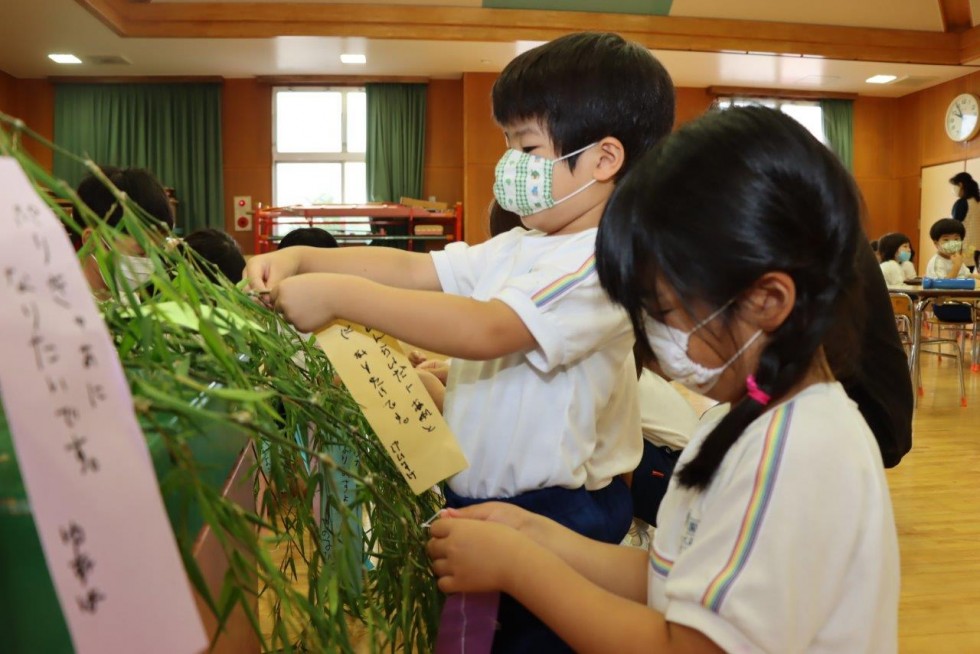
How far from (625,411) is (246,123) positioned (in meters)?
9.29

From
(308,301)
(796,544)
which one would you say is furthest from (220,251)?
(796,544)

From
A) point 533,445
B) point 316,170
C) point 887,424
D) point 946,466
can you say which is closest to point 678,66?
point 316,170

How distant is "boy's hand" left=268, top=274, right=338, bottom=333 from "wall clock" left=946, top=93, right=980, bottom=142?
10454 mm

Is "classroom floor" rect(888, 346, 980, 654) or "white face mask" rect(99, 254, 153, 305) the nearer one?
"white face mask" rect(99, 254, 153, 305)

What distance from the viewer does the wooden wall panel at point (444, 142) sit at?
966 cm

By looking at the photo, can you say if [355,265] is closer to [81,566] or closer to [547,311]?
[547,311]

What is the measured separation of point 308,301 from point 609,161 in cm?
45

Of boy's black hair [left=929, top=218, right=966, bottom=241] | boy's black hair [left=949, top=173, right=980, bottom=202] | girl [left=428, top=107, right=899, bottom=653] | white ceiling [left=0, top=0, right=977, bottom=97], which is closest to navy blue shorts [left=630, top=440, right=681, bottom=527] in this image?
girl [left=428, top=107, right=899, bottom=653]

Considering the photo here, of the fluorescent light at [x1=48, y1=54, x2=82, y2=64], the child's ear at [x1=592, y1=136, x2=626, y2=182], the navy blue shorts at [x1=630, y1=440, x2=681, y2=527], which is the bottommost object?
the navy blue shorts at [x1=630, y1=440, x2=681, y2=527]

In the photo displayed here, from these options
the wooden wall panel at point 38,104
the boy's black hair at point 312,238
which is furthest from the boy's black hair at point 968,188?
the wooden wall panel at point 38,104

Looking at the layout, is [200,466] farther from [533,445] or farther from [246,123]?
[246,123]

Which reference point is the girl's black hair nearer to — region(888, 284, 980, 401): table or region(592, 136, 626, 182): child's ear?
region(592, 136, 626, 182): child's ear

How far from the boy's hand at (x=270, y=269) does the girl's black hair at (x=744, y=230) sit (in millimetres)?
494

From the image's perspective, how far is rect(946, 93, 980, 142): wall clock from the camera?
30.8ft
